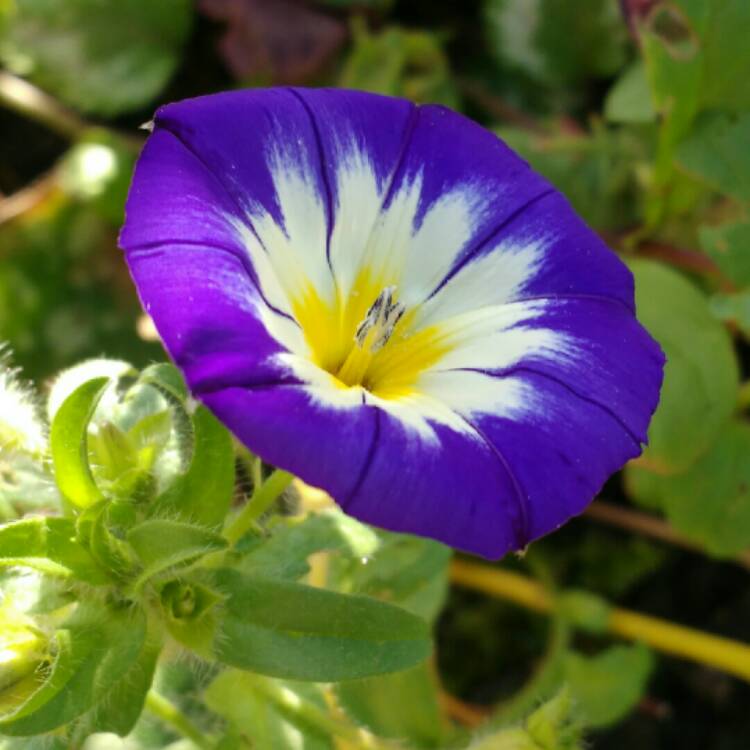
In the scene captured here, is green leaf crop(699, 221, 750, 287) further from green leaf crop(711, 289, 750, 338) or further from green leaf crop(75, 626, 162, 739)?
green leaf crop(75, 626, 162, 739)

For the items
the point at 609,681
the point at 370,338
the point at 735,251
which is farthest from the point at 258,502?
the point at 609,681

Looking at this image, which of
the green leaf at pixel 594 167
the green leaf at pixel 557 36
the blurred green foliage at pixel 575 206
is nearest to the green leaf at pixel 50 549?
the blurred green foliage at pixel 575 206

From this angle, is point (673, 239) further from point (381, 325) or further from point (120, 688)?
point (120, 688)

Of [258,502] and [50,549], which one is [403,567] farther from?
[50,549]

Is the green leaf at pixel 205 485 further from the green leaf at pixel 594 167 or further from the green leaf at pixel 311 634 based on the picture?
the green leaf at pixel 594 167

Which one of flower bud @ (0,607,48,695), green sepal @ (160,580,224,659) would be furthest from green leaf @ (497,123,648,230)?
flower bud @ (0,607,48,695)

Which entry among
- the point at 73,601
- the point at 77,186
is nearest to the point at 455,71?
the point at 77,186
